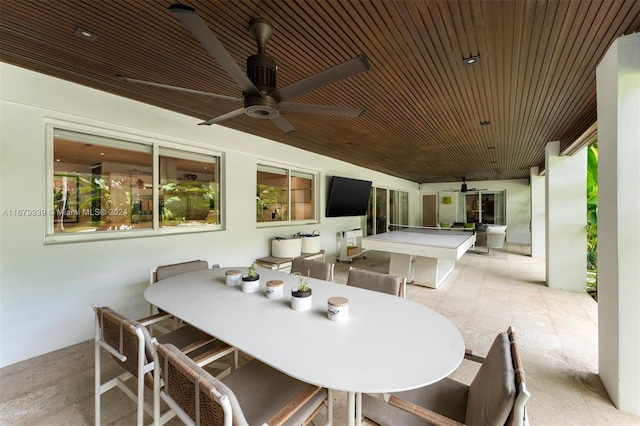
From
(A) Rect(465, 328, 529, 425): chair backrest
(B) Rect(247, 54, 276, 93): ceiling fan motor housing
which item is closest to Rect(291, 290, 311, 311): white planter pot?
(A) Rect(465, 328, 529, 425): chair backrest

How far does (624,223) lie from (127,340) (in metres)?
3.39

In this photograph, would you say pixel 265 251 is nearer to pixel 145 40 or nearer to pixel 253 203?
pixel 253 203

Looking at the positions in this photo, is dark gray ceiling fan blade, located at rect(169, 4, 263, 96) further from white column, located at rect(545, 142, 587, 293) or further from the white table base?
white column, located at rect(545, 142, 587, 293)

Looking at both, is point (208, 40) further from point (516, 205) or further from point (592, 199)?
point (516, 205)

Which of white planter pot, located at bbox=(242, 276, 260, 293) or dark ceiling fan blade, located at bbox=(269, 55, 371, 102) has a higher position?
dark ceiling fan blade, located at bbox=(269, 55, 371, 102)

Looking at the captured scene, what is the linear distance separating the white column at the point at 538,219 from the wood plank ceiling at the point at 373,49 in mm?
4539

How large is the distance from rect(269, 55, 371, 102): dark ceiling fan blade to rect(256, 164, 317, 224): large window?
318cm

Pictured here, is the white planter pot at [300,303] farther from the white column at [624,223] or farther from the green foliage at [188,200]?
the green foliage at [188,200]

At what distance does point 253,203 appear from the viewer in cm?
447

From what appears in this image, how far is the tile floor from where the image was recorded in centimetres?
182

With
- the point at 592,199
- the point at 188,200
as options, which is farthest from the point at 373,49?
the point at 592,199

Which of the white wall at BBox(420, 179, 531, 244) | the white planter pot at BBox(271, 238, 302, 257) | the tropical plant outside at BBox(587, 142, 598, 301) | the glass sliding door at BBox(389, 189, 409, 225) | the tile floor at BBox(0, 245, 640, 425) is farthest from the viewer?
the white wall at BBox(420, 179, 531, 244)

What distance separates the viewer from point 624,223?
191 cm

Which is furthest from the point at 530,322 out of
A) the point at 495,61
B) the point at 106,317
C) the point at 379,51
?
the point at 106,317
